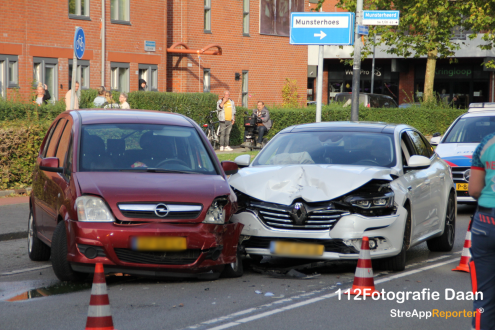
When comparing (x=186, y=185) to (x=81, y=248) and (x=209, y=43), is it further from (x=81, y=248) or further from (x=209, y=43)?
(x=209, y=43)

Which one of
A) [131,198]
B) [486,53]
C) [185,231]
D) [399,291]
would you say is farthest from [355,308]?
[486,53]

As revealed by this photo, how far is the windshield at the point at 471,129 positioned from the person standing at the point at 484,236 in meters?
9.52

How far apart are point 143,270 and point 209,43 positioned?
2527 centimetres

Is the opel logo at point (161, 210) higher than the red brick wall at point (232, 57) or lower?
lower

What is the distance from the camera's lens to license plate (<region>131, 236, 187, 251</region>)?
6613 mm

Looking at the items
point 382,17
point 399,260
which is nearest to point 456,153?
point 382,17

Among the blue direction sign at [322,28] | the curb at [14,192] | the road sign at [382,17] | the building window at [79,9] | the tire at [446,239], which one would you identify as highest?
the building window at [79,9]

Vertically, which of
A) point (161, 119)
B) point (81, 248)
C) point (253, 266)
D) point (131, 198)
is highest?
point (161, 119)

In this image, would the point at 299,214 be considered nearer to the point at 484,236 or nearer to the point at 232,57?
the point at 484,236

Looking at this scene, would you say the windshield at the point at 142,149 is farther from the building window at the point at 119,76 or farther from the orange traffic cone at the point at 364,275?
the building window at the point at 119,76

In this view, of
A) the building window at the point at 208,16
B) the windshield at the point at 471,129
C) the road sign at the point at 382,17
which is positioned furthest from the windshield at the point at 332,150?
the building window at the point at 208,16

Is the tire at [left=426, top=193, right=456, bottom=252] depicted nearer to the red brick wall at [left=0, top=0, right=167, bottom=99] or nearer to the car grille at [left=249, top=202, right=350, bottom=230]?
the car grille at [left=249, top=202, right=350, bottom=230]

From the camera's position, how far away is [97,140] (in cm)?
764

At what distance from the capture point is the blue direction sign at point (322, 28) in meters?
15.2
